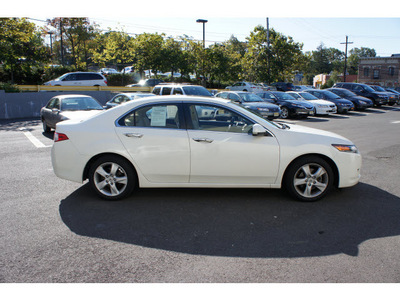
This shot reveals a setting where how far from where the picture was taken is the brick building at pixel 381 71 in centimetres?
6700

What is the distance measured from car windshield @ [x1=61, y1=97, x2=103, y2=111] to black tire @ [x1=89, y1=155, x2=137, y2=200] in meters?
6.66

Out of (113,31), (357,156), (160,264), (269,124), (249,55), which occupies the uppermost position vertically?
(113,31)

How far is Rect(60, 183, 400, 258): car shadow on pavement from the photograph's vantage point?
3.84m

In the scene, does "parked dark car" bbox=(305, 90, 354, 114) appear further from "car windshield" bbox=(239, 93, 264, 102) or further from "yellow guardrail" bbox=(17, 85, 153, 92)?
"yellow guardrail" bbox=(17, 85, 153, 92)

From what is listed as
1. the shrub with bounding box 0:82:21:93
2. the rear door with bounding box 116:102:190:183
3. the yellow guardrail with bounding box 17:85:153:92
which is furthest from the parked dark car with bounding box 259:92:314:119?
the rear door with bounding box 116:102:190:183

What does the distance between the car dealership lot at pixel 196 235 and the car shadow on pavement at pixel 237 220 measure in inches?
0.5

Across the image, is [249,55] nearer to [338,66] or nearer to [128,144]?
[128,144]

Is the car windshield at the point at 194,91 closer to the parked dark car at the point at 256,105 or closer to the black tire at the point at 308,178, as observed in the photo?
the parked dark car at the point at 256,105

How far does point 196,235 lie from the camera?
409 centimetres

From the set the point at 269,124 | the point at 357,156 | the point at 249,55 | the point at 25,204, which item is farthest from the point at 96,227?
the point at 249,55

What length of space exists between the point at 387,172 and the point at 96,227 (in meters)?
5.88

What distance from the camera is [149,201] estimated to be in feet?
17.2

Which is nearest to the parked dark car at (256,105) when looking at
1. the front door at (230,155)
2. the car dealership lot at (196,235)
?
the car dealership lot at (196,235)

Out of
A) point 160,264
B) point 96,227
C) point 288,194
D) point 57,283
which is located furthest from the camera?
point 288,194
